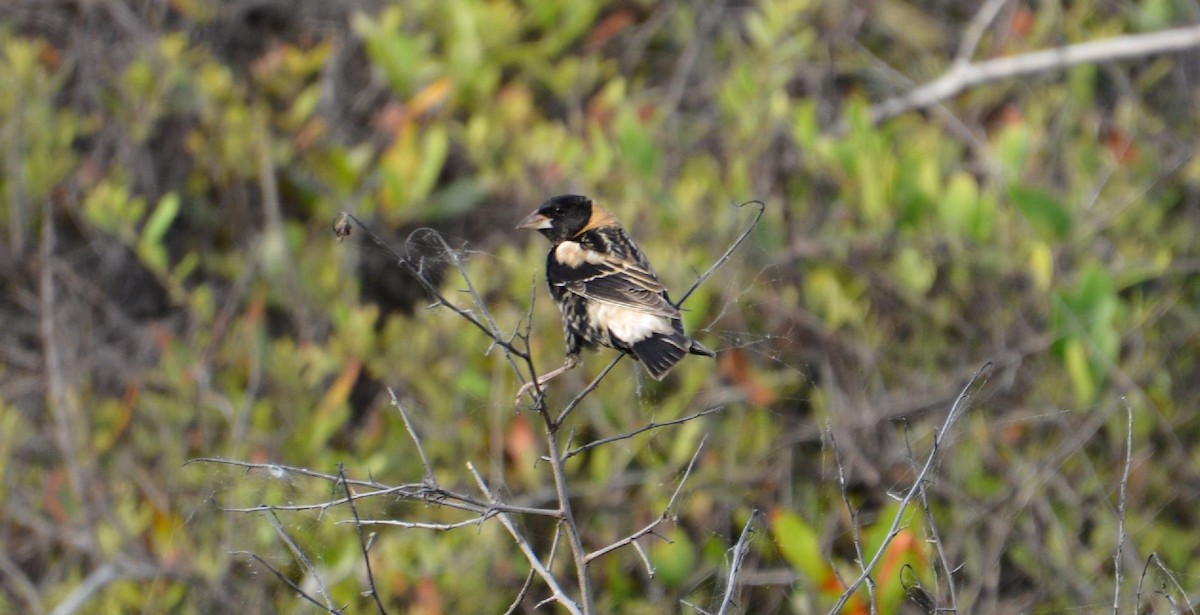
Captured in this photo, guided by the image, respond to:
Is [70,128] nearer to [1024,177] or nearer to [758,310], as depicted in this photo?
[758,310]

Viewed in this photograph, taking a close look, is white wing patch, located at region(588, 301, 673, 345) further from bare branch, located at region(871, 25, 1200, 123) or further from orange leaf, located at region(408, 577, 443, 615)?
bare branch, located at region(871, 25, 1200, 123)

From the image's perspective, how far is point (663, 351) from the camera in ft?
11.2

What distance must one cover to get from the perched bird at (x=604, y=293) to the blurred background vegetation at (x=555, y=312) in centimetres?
46

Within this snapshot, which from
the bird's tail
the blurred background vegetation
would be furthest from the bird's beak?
the bird's tail

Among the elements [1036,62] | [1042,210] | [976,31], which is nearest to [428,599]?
[1042,210]

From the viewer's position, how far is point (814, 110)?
720cm

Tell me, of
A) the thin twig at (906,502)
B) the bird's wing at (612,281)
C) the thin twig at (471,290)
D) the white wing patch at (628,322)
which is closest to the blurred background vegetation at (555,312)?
the bird's wing at (612,281)

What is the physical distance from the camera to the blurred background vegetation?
18.3 feet

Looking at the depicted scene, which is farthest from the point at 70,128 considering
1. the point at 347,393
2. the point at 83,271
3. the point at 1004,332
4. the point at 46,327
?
the point at 1004,332

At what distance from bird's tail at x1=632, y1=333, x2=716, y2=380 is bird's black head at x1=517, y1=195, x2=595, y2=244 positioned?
0.76 m

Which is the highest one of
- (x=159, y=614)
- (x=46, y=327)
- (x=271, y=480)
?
(x=271, y=480)

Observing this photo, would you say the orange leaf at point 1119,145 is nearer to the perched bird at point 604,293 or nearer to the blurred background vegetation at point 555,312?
the blurred background vegetation at point 555,312

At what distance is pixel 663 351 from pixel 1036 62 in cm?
428

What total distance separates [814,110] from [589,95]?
1195mm
